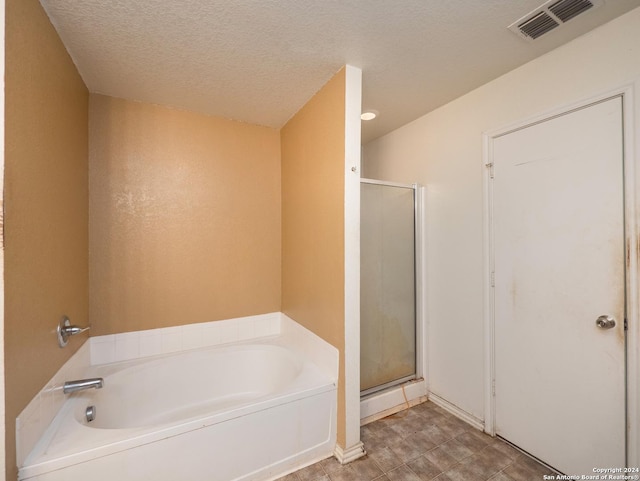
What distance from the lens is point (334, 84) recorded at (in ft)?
5.66

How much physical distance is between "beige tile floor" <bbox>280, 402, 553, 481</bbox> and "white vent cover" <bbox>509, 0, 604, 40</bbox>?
2.36 meters

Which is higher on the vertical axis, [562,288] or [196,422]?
[562,288]

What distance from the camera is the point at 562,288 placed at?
4.82 feet

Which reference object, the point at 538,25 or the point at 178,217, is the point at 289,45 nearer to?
the point at 538,25

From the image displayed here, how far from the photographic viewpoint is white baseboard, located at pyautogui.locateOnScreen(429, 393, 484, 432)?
186cm

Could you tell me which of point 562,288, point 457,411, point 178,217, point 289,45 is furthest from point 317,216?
point 457,411

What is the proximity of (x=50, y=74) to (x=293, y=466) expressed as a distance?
2405mm

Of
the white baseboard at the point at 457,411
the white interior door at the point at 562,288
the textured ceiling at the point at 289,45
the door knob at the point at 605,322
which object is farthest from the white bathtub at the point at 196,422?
the textured ceiling at the point at 289,45

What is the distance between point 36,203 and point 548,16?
2.48m

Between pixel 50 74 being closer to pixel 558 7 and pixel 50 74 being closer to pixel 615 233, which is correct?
pixel 558 7

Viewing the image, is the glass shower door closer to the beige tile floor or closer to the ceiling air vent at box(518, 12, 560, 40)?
the beige tile floor

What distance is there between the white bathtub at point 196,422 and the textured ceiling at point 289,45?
1.93 metres

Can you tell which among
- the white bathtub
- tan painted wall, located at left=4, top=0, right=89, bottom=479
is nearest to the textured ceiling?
tan painted wall, located at left=4, top=0, right=89, bottom=479

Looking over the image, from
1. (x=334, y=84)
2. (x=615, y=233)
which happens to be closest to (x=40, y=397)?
(x=334, y=84)
